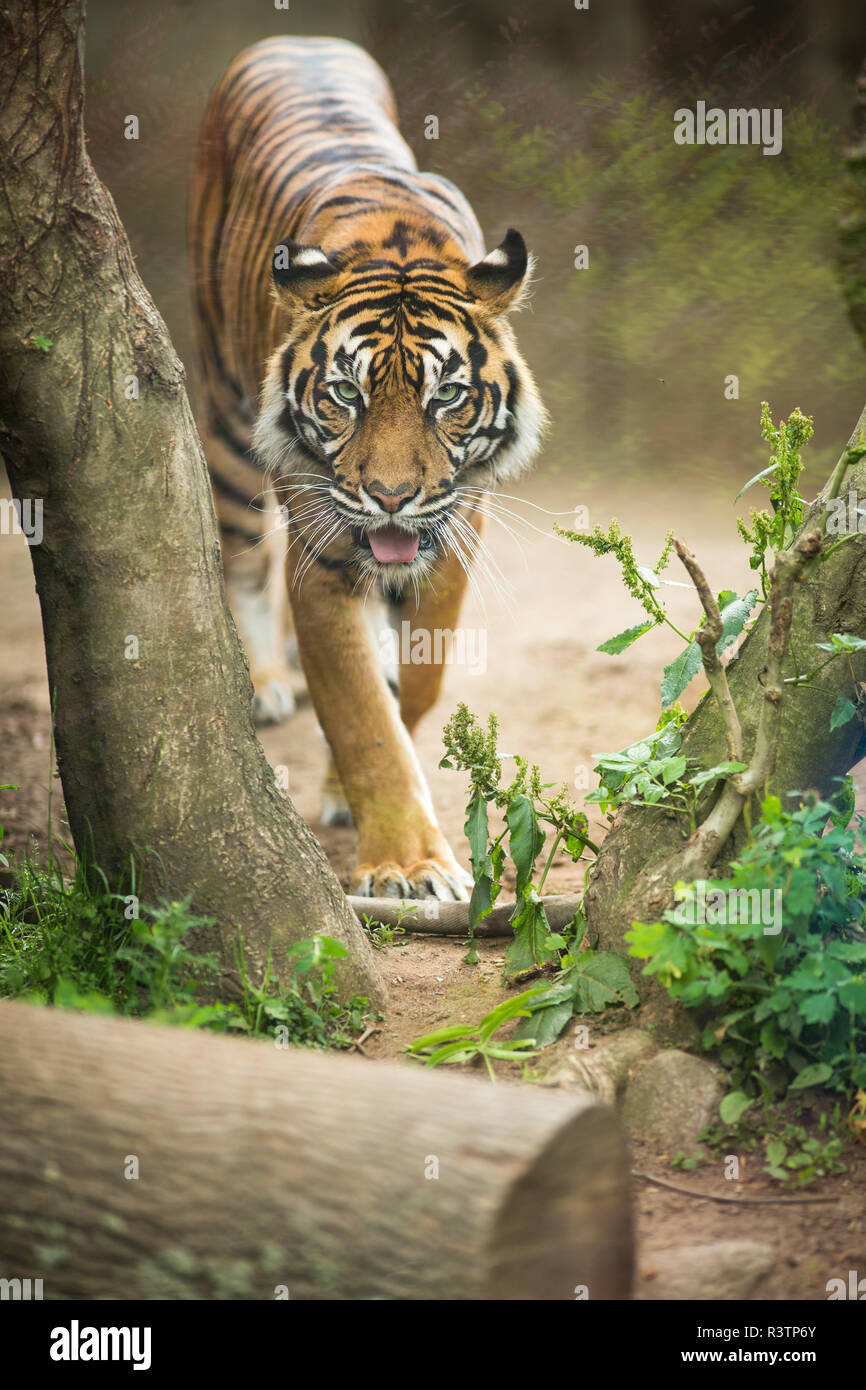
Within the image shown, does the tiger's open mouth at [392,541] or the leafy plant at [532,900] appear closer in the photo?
the leafy plant at [532,900]

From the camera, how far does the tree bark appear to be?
2.20 metres

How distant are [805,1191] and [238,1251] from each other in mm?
974

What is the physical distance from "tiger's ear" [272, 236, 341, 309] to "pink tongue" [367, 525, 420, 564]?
0.75 metres

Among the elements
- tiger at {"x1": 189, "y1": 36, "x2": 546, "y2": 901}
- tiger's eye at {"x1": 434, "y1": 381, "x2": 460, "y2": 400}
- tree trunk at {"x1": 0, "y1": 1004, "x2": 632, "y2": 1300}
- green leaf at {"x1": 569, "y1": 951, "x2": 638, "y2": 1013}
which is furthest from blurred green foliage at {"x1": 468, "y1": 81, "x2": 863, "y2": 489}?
tree trunk at {"x1": 0, "y1": 1004, "x2": 632, "y2": 1300}

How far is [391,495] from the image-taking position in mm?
3283

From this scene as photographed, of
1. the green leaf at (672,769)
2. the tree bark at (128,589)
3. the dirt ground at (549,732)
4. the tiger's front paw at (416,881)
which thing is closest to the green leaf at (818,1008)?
the dirt ground at (549,732)

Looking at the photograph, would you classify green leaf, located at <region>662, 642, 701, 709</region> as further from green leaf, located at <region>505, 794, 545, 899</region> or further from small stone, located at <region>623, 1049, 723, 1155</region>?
small stone, located at <region>623, 1049, 723, 1155</region>

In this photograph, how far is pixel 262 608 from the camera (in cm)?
505

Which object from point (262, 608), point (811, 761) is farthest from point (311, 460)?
point (811, 761)

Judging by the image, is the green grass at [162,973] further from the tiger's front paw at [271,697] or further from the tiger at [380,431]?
the tiger's front paw at [271,697]

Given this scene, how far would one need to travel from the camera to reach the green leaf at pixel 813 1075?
198 cm

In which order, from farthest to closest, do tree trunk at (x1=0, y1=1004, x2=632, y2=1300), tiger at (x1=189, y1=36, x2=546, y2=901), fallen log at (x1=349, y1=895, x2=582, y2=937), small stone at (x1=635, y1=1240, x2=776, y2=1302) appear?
tiger at (x1=189, y1=36, x2=546, y2=901) → fallen log at (x1=349, y1=895, x2=582, y2=937) → small stone at (x1=635, y1=1240, x2=776, y2=1302) → tree trunk at (x1=0, y1=1004, x2=632, y2=1300)

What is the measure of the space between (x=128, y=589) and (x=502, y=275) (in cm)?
180

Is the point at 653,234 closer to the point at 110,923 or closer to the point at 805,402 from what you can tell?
the point at 805,402
